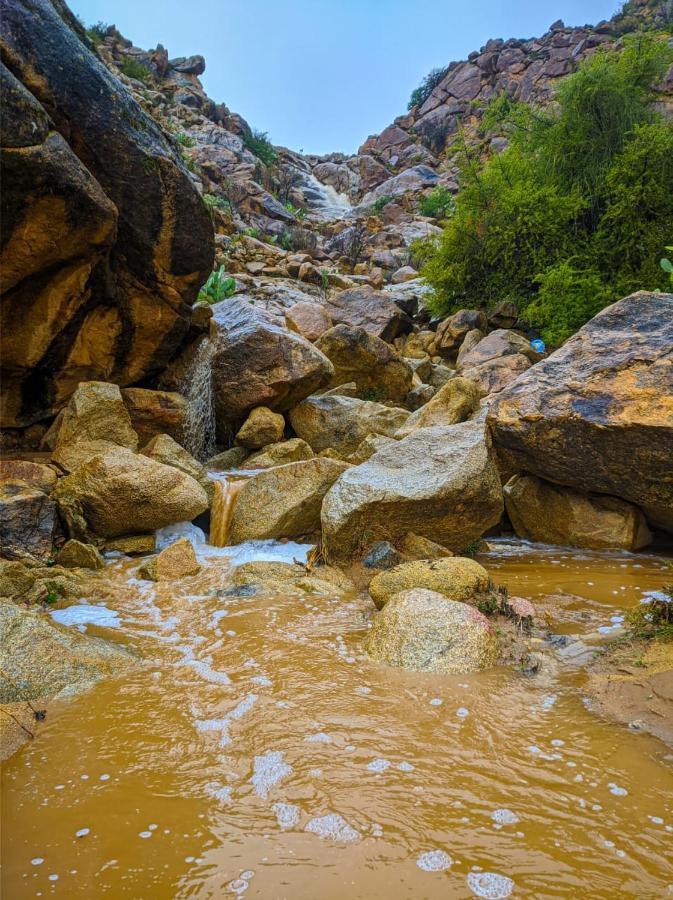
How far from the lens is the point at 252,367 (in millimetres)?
10289

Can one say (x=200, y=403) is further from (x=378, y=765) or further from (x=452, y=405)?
(x=378, y=765)

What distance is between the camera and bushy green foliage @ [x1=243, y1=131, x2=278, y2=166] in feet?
141

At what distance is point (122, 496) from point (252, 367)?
177 inches

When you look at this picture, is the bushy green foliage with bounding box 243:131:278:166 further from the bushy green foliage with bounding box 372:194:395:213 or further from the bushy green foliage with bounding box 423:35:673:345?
the bushy green foliage with bounding box 423:35:673:345

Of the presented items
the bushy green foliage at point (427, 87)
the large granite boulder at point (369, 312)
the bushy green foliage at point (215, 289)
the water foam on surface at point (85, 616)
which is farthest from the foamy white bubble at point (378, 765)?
the bushy green foliage at point (427, 87)

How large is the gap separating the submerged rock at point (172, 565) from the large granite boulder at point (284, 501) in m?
0.95

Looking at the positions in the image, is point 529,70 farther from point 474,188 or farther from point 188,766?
point 188,766

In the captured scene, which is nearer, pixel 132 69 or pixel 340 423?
pixel 340 423

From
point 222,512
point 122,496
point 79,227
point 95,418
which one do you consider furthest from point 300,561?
point 79,227

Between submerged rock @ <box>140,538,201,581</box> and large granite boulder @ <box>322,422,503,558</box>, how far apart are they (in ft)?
5.24

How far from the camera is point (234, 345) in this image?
10.4 m

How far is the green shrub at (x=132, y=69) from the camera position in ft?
127

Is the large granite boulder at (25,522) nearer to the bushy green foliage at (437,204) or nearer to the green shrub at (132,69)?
the bushy green foliage at (437,204)

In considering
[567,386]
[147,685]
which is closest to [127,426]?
[147,685]
